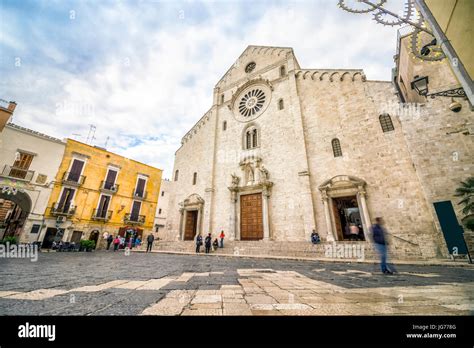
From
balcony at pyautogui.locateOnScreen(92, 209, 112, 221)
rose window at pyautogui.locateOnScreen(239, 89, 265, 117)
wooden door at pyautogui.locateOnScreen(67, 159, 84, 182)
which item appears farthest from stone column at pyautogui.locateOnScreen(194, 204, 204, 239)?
wooden door at pyautogui.locateOnScreen(67, 159, 84, 182)

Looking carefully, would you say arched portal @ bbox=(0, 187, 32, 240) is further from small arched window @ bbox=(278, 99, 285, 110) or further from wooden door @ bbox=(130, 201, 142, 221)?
small arched window @ bbox=(278, 99, 285, 110)

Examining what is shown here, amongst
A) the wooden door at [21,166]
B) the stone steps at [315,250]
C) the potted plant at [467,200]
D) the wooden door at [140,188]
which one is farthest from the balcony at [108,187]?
the potted plant at [467,200]

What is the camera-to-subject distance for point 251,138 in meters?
15.9

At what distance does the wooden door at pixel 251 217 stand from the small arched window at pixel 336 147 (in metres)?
5.55

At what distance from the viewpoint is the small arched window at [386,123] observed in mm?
10461

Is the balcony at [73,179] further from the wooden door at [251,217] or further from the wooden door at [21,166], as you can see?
the wooden door at [251,217]

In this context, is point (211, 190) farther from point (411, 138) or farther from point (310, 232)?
point (411, 138)

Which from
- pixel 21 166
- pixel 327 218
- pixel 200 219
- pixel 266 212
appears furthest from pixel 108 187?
pixel 327 218

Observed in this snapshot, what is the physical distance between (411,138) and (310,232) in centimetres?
680

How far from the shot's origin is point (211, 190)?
1537 centimetres

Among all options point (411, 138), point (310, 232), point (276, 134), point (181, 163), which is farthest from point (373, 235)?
point (181, 163)
